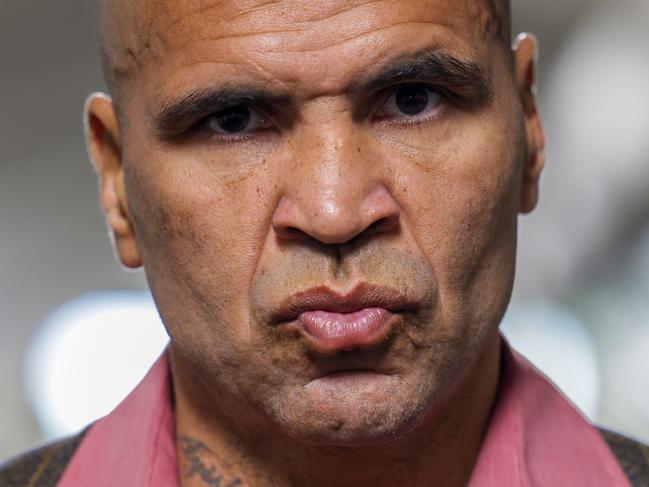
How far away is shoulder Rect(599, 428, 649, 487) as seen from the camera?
7.39 ft

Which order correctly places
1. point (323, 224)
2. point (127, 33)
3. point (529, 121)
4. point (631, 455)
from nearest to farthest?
point (323, 224) → point (127, 33) → point (529, 121) → point (631, 455)

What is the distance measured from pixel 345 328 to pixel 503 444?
1.32 feet

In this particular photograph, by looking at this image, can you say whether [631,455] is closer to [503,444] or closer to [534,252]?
[503,444]

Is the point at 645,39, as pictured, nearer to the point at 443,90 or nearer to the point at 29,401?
the point at 29,401

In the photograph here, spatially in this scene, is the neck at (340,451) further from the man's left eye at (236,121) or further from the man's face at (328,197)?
the man's left eye at (236,121)

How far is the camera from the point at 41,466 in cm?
240

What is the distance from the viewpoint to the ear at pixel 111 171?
218 cm

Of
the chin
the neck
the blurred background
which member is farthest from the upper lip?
the blurred background

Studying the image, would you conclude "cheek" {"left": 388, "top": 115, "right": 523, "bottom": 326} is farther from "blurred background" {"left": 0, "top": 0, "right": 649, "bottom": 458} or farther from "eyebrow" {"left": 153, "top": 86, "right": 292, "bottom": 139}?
"blurred background" {"left": 0, "top": 0, "right": 649, "bottom": 458}

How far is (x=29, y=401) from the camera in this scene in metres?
5.40

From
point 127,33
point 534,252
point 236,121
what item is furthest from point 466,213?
point 534,252

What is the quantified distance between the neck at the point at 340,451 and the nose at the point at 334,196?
1.07 feet

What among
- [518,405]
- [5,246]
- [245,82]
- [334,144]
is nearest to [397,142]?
[334,144]

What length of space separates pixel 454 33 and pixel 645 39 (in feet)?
9.94
